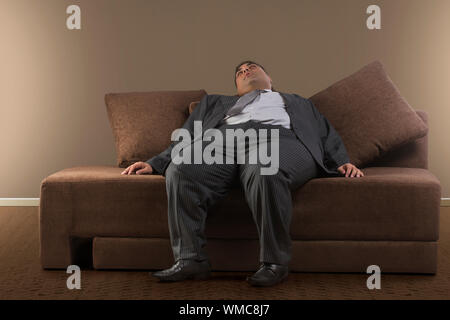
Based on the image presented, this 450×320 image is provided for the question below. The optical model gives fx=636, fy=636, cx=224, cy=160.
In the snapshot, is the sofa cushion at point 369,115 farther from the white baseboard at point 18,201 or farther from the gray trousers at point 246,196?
the white baseboard at point 18,201

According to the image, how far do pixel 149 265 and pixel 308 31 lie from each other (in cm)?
252

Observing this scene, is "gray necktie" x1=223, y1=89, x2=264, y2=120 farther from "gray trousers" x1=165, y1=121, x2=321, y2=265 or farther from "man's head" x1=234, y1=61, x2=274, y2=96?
"gray trousers" x1=165, y1=121, x2=321, y2=265

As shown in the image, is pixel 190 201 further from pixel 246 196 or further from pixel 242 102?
pixel 242 102

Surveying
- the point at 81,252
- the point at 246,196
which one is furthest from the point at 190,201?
the point at 81,252

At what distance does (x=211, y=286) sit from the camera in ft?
7.80

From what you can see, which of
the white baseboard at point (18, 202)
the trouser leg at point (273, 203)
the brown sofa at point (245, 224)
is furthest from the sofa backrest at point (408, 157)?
the white baseboard at point (18, 202)

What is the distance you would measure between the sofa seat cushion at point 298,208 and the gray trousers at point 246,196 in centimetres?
8

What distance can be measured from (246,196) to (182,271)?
376 mm

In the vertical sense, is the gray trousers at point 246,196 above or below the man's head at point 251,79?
below

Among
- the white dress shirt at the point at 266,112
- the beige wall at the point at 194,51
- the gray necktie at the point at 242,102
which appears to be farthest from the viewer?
the beige wall at the point at 194,51

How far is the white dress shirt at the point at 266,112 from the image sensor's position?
285 centimetres

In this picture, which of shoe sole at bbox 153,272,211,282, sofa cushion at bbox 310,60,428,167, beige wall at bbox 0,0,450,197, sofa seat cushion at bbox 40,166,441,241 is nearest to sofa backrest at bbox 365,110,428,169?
sofa cushion at bbox 310,60,428,167
